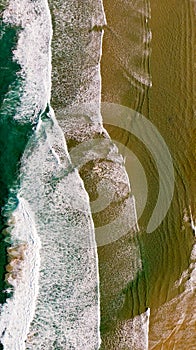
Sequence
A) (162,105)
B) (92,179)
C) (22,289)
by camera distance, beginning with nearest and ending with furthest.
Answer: (22,289)
(92,179)
(162,105)

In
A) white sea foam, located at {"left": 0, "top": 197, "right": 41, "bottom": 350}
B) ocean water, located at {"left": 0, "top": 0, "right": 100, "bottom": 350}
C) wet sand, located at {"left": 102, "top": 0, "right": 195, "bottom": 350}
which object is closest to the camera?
white sea foam, located at {"left": 0, "top": 197, "right": 41, "bottom": 350}

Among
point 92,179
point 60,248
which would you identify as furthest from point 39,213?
point 92,179

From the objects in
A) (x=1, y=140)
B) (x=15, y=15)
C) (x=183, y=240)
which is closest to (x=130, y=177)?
(x=183, y=240)

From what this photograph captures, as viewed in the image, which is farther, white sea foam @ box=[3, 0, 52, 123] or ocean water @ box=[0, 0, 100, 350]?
white sea foam @ box=[3, 0, 52, 123]

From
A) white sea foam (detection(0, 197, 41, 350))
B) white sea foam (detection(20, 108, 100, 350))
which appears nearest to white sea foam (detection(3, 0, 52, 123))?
white sea foam (detection(20, 108, 100, 350))

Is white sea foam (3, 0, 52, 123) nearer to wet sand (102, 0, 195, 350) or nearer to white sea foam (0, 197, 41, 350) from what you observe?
wet sand (102, 0, 195, 350)

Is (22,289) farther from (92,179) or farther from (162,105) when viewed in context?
(162,105)

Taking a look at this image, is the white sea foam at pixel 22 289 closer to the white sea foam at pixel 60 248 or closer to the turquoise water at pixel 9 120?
the white sea foam at pixel 60 248

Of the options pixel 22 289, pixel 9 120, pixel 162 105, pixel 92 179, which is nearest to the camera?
pixel 22 289

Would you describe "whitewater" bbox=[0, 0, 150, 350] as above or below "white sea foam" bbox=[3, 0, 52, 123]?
below

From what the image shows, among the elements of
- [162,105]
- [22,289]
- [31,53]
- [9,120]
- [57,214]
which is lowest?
[22,289]
